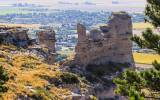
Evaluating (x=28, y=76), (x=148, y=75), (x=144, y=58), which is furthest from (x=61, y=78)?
(x=144, y=58)

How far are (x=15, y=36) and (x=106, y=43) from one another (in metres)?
20.0

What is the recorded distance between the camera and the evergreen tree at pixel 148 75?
2388cm

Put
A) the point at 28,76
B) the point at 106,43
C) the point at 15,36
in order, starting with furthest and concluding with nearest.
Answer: the point at 106,43, the point at 15,36, the point at 28,76

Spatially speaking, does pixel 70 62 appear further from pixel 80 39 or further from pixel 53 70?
pixel 53 70

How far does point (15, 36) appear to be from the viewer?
32781mm

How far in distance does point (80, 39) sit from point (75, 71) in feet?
15.6

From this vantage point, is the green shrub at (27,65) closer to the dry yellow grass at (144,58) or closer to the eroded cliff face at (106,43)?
the eroded cliff face at (106,43)

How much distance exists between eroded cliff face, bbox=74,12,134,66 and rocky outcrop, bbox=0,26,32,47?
1180 cm

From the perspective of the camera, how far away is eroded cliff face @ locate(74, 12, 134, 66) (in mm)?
45438

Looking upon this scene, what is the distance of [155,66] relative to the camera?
87.0 feet

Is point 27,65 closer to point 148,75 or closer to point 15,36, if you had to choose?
point 15,36

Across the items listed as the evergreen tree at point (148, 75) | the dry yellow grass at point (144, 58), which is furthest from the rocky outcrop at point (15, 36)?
the dry yellow grass at point (144, 58)

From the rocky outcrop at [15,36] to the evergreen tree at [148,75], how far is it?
10847 millimetres

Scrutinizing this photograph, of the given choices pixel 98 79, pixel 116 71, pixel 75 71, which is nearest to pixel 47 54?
pixel 75 71
